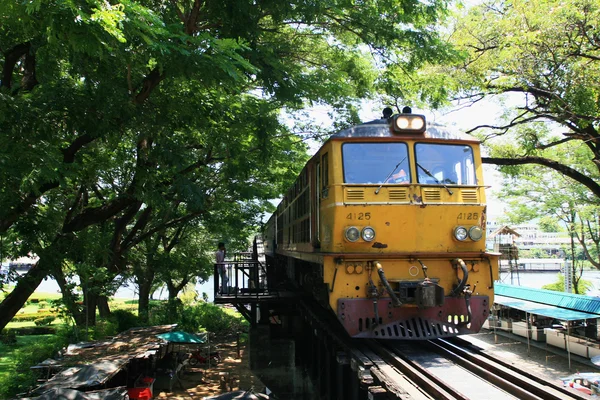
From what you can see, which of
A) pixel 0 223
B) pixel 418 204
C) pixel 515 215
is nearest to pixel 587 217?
Result: pixel 515 215

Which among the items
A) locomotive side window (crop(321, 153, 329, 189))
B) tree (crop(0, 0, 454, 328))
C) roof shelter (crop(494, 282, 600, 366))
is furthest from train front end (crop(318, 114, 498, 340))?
roof shelter (crop(494, 282, 600, 366))

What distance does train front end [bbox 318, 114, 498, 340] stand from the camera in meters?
7.18

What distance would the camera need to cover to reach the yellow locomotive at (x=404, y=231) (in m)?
Answer: 7.18

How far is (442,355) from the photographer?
23.4 ft

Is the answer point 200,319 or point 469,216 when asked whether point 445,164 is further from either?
point 200,319

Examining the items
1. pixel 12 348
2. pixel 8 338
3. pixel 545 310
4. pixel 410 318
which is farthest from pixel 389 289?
pixel 8 338

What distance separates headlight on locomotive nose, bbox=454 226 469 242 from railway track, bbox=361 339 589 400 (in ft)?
5.29

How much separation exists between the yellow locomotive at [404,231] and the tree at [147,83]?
7.36ft

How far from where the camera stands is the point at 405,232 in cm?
758

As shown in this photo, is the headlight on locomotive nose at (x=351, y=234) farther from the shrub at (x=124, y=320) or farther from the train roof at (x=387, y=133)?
the shrub at (x=124, y=320)

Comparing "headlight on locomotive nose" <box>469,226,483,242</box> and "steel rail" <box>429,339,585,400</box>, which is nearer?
"steel rail" <box>429,339,585,400</box>

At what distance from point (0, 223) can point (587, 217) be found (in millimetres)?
24075

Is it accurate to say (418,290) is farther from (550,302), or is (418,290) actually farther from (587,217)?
(587,217)

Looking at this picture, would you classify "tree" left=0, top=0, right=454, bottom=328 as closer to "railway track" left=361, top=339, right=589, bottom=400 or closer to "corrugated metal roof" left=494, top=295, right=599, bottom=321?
"railway track" left=361, top=339, right=589, bottom=400
